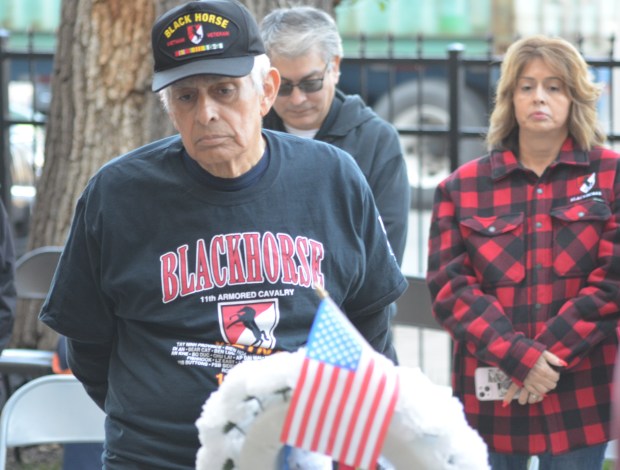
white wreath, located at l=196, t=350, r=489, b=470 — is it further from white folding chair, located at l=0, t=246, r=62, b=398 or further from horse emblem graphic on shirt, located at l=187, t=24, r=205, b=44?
white folding chair, located at l=0, t=246, r=62, b=398

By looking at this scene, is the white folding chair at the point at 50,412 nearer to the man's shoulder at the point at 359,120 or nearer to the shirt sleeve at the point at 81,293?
the shirt sleeve at the point at 81,293

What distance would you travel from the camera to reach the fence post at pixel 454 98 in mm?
6598

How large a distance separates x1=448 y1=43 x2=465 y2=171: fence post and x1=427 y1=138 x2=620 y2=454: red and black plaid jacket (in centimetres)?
241

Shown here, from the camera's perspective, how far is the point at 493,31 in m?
11.2

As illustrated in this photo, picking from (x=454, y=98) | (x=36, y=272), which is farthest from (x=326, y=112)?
(x=454, y=98)

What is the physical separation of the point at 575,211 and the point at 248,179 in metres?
1.63

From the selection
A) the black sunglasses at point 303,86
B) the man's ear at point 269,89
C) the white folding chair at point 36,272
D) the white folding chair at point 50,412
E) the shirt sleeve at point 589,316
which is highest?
the man's ear at point 269,89

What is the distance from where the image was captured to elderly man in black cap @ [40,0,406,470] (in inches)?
107

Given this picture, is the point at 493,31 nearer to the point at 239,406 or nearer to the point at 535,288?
the point at 535,288

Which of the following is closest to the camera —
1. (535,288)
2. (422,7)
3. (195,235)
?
(195,235)

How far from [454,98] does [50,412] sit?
339cm

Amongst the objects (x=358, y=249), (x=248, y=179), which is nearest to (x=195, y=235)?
(x=248, y=179)

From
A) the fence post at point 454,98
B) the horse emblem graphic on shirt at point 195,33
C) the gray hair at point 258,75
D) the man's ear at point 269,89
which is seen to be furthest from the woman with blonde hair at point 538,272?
the fence post at point 454,98

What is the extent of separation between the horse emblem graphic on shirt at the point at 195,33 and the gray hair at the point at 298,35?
1.32 m
